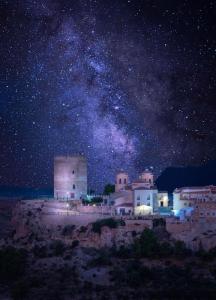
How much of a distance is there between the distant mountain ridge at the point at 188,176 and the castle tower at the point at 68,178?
14699 mm

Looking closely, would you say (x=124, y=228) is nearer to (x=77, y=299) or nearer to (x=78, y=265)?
(x=78, y=265)

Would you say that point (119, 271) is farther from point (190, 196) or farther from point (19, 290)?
point (190, 196)

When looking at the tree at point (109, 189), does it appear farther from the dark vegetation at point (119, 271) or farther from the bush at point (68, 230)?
the dark vegetation at point (119, 271)

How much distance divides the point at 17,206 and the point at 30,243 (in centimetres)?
499

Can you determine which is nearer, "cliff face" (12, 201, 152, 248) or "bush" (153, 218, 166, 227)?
"cliff face" (12, 201, 152, 248)

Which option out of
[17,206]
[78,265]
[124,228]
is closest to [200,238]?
[124,228]

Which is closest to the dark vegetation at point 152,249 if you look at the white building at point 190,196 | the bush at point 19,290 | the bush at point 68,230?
the bush at point 68,230

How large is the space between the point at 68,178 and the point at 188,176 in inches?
785

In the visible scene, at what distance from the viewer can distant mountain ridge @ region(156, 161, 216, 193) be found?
205 feet

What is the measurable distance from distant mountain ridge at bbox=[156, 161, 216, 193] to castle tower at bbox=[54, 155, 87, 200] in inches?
579

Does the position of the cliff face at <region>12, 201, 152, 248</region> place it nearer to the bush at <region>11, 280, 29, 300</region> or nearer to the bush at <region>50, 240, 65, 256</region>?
the bush at <region>50, 240, 65, 256</region>

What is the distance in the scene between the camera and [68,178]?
48.7 m

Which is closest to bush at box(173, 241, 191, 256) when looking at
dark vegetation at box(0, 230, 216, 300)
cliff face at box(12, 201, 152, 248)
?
dark vegetation at box(0, 230, 216, 300)

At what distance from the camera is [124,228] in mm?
40594
